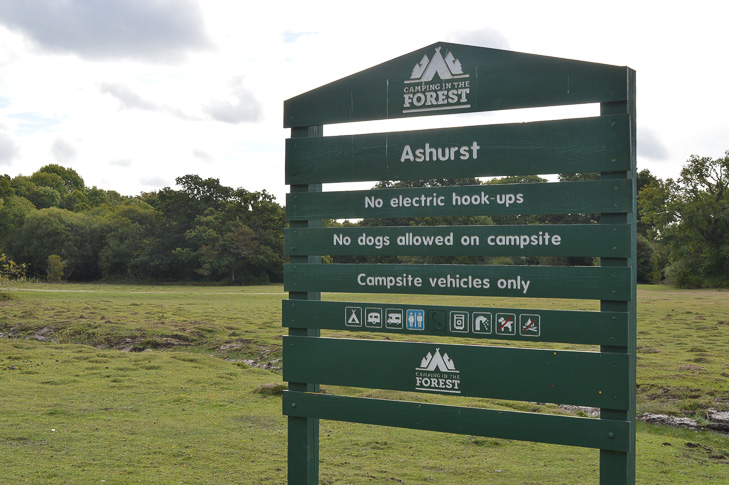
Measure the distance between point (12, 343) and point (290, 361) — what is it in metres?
13.9

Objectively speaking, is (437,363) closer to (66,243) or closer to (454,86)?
(454,86)

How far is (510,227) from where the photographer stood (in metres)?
5.25

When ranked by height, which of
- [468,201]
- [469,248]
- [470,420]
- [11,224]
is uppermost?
[11,224]

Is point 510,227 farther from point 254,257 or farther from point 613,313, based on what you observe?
point 254,257

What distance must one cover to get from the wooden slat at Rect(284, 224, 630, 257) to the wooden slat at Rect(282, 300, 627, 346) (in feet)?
1.52

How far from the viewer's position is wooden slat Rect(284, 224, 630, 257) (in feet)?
16.3

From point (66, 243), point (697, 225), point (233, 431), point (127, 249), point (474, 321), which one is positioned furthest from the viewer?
point (66, 243)

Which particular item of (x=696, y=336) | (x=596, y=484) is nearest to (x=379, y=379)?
(x=596, y=484)

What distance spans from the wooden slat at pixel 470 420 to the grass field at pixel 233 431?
4.30ft

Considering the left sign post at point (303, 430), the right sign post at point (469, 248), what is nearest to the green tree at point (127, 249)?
the left sign post at point (303, 430)

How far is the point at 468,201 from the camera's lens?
5.41 meters

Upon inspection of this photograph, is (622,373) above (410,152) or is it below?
below

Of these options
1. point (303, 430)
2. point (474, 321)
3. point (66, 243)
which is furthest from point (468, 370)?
point (66, 243)

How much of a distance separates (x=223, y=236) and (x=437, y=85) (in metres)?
54.9
